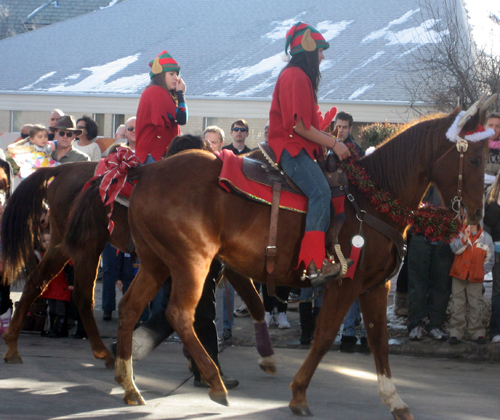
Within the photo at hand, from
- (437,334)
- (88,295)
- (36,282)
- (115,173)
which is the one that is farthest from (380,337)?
(36,282)

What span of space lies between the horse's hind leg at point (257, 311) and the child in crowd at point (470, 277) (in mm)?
2391

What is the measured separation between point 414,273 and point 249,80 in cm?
1856

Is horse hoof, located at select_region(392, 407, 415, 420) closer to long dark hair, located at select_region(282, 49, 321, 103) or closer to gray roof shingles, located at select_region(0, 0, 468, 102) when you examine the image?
long dark hair, located at select_region(282, 49, 321, 103)

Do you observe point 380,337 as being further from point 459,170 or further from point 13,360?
point 13,360

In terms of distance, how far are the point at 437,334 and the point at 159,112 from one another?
12.7 ft

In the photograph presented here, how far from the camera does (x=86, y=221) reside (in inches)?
233

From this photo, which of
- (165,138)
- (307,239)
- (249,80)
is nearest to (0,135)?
(249,80)

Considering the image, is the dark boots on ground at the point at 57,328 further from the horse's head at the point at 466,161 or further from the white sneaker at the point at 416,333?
the horse's head at the point at 466,161

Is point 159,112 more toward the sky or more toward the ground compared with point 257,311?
more toward the sky

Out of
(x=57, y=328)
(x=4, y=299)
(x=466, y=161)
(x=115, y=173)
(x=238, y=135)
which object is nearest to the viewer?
(x=466, y=161)

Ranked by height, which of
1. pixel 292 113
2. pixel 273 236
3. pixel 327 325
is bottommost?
pixel 327 325

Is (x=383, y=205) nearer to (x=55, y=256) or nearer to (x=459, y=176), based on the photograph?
(x=459, y=176)

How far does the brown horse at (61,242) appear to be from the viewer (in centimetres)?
590

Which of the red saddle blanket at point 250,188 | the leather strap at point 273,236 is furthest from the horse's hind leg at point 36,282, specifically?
the leather strap at point 273,236
